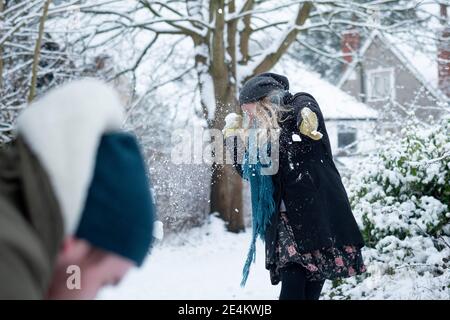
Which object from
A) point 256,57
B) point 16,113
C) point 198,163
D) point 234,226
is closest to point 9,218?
point 198,163

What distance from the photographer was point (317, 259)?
3490 millimetres

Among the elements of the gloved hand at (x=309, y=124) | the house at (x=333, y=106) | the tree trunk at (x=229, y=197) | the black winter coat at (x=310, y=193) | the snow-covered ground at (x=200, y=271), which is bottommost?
the snow-covered ground at (x=200, y=271)

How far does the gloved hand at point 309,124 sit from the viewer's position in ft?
11.1

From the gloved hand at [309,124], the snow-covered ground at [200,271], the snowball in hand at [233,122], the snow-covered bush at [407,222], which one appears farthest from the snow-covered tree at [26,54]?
the gloved hand at [309,124]

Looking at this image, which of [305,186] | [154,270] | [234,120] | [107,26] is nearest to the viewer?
[305,186]

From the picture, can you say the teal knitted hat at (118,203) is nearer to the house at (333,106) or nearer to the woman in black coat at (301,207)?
the woman in black coat at (301,207)

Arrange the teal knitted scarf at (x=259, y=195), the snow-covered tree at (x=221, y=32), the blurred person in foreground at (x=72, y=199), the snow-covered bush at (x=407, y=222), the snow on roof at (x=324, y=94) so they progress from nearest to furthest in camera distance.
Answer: the blurred person in foreground at (x=72, y=199), the teal knitted scarf at (x=259, y=195), the snow-covered bush at (x=407, y=222), the snow-covered tree at (x=221, y=32), the snow on roof at (x=324, y=94)

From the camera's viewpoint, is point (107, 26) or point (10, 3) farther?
point (107, 26)

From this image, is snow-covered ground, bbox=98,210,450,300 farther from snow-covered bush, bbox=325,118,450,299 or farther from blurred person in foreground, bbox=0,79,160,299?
blurred person in foreground, bbox=0,79,160,299

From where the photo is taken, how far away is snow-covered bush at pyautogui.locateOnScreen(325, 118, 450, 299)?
4.88 m

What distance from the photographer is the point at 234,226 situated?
10453 mm

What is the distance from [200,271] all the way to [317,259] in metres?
4.04

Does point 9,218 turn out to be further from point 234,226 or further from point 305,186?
point 234,226

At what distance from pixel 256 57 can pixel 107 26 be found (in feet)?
8.40
